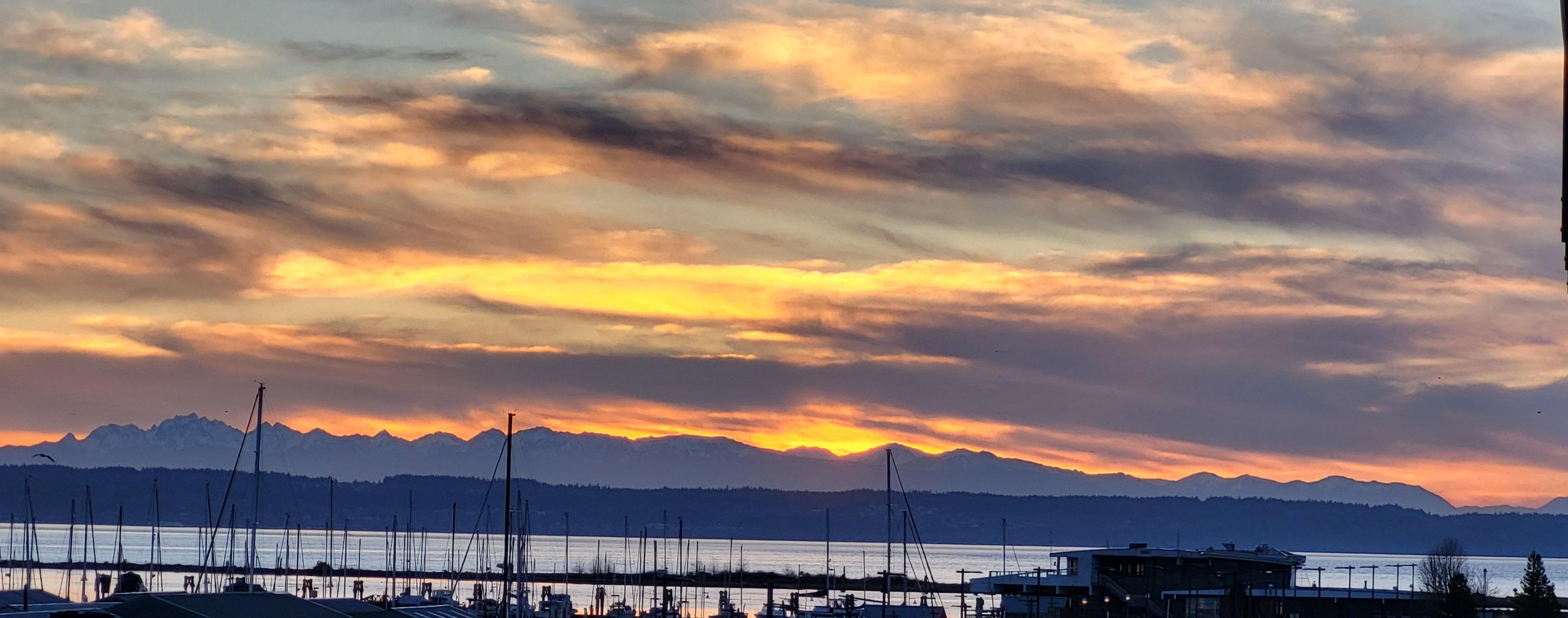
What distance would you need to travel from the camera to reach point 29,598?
74.9 m

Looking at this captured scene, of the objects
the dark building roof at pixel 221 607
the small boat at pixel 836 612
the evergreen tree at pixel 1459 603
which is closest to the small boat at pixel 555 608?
the small boat at pixel 836 612

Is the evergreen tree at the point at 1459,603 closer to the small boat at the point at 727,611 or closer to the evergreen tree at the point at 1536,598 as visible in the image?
the evergreen tree at the point at 1536,598

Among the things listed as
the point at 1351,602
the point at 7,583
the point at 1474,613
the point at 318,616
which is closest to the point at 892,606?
the point at 1351,602

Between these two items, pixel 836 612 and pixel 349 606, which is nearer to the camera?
pixel 349 606

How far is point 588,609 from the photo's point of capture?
172 meters

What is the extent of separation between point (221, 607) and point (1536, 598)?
59.2 m

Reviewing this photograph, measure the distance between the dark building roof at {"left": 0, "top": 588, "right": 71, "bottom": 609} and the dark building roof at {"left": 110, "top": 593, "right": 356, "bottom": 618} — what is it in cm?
864

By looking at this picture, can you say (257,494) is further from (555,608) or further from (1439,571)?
(1439,571)

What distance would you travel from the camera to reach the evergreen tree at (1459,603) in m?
88.1

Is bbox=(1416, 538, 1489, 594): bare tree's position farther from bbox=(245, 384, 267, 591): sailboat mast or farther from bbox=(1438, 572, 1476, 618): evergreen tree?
bbox=(245, 384, 267, 591): sailboat mast

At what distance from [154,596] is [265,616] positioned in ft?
12.1

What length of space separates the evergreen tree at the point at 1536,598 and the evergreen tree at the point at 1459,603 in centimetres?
205

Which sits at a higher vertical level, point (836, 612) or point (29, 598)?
point (29, 598)

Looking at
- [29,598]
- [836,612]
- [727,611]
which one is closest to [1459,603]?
[836,612]
